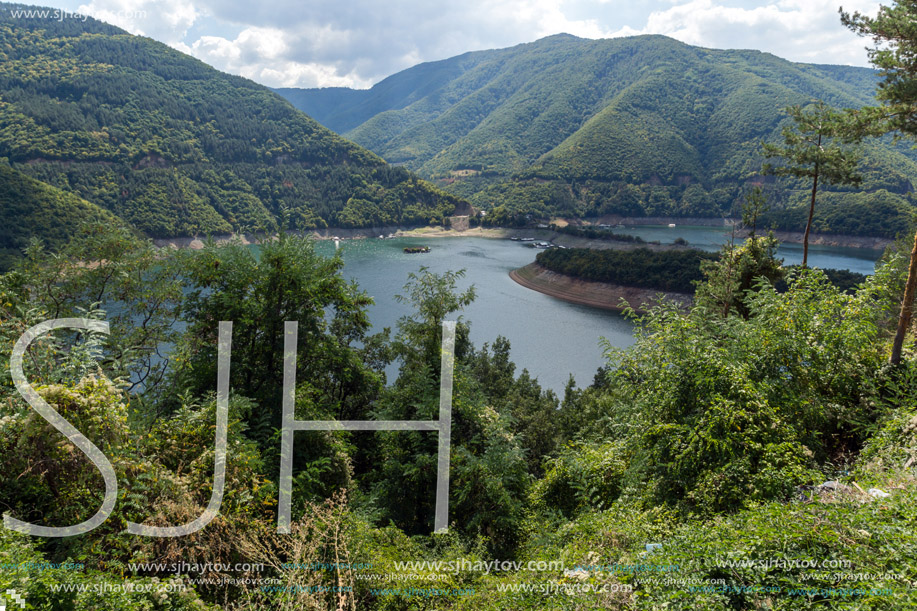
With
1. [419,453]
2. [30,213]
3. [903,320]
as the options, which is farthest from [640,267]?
[30,213]

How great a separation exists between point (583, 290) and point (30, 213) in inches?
2258

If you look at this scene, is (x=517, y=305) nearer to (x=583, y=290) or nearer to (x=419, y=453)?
(x=583, y=290)

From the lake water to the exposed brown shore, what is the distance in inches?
64.2

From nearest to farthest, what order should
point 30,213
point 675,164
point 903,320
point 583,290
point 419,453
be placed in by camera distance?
point 903,320 → point 419,453 → point 30,213 → point 583,290 → point 675,164

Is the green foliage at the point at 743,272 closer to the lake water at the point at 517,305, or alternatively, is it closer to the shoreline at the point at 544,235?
the lake water at the point at 517,305

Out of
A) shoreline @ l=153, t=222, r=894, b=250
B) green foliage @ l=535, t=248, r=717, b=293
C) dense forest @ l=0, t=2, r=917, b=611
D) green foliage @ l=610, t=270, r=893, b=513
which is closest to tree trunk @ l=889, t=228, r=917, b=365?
dense forest @ l=0, t=2, r=917, b=611

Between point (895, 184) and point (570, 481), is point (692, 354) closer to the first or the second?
point (570, 481)

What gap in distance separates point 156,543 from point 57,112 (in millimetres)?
113378

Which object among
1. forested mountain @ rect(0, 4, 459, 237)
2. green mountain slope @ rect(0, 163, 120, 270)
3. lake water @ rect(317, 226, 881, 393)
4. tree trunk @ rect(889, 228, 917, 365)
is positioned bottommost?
lake water @ rect(317, 226, 881, 393)

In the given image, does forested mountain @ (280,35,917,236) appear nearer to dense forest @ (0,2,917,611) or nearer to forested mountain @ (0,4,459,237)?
forested mountain @ (0,4,459,237)

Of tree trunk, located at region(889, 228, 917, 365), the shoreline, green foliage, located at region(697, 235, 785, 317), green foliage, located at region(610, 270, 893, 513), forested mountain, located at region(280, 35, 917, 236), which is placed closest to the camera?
green foliage, located at region(610, 270, 893, 513)

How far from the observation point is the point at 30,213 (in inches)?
1742

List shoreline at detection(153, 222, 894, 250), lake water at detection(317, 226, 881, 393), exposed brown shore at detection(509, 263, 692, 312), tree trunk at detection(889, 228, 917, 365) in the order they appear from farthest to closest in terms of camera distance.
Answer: shoreline at detection(153, 222, 894, 250), exposed brown shore at detection(509, 263, 692, 312), lake water at detection(317, 226, 881, 393), tree trunk at detection(889, 228, 917, 365)

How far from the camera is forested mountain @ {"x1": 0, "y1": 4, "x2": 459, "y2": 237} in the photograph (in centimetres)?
7875
